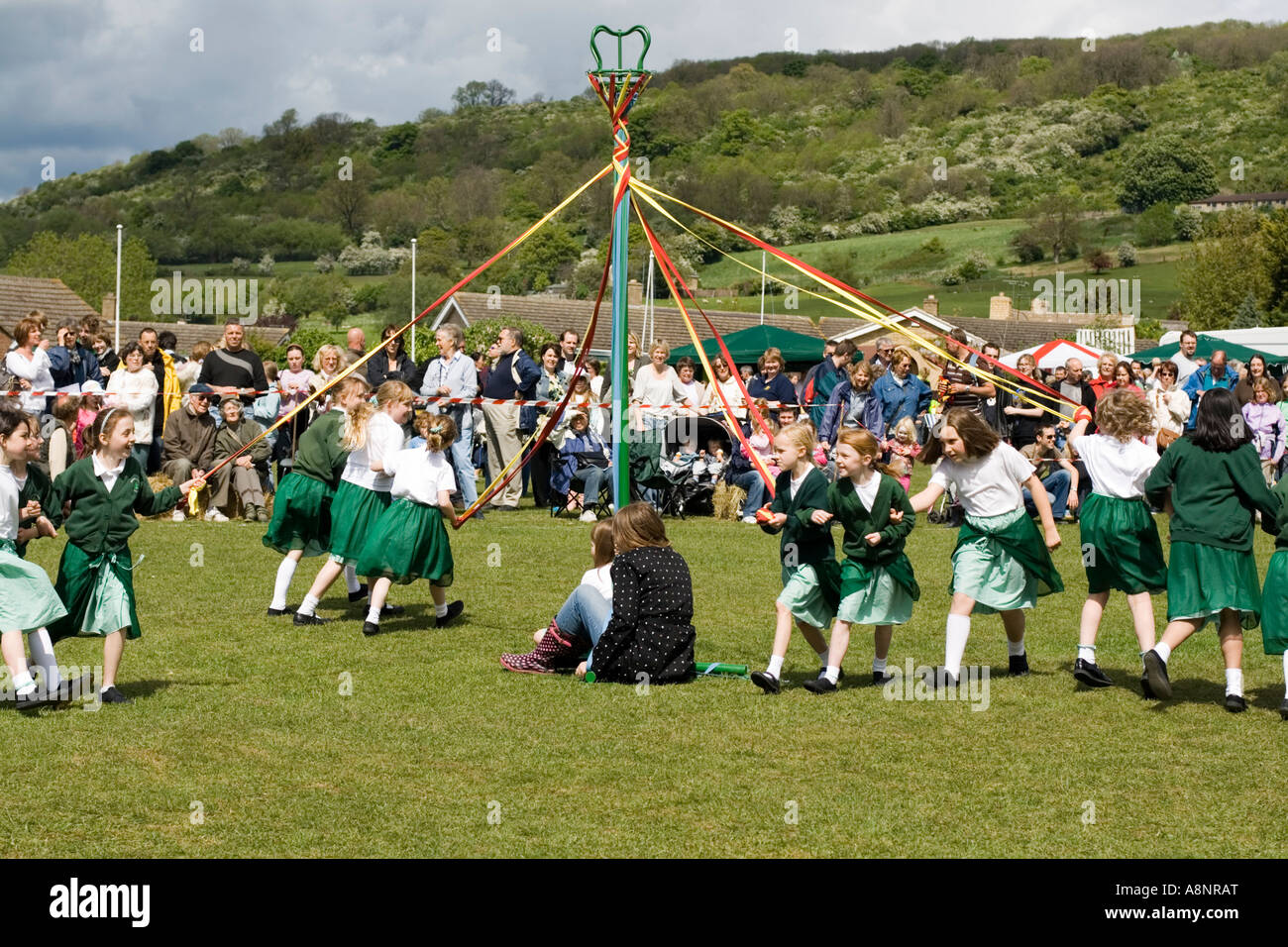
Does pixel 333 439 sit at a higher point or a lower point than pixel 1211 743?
higher

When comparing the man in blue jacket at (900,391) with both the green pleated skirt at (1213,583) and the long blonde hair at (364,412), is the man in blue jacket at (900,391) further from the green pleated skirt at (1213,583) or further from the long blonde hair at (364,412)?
the green pleated skirt at (1213,583)

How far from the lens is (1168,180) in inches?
4742

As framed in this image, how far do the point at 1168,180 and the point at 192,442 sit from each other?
116839mm

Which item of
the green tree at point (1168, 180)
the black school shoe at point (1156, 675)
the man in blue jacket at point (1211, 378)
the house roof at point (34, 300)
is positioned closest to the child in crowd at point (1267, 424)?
the man in blue jacket at point (1211, 378)

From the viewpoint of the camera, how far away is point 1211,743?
7.07 metres

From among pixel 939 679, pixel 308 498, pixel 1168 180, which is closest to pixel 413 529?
pixel 308 498

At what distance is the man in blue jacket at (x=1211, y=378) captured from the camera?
18406mm

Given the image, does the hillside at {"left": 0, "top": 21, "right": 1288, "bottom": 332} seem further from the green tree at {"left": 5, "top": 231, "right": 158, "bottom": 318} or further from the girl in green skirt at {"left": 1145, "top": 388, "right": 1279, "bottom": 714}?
the girl in green skirt at {"left": 1145, "top": 388, "right": 1279, "bottom": 714}

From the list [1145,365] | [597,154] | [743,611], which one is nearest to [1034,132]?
[597,154]

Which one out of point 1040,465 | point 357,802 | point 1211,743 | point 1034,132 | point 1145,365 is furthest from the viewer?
point 1034,132

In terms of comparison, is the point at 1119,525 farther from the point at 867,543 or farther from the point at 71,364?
the point at 71,364

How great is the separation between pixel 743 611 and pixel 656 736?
12.4 feet

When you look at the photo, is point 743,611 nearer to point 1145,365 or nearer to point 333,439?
point 333,439

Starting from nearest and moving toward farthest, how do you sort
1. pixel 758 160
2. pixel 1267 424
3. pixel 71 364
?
pixel 71 364, pixel 1267 424, pixel 758 160
